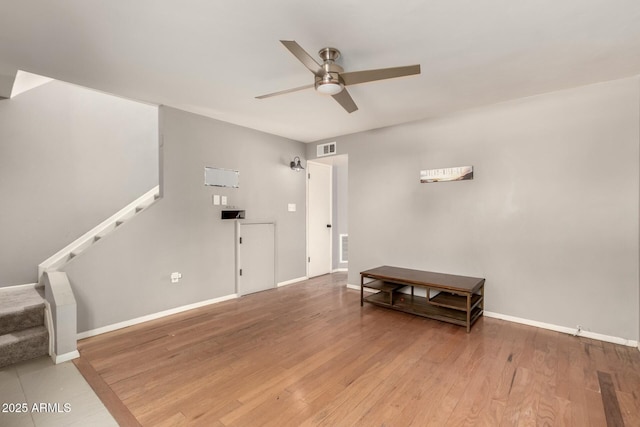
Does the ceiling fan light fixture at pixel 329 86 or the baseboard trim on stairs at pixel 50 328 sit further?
the baseboard trim on stairs at pixel 50 328

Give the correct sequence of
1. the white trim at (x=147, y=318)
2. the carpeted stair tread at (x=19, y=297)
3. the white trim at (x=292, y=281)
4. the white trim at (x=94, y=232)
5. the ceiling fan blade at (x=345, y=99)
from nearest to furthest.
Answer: the ceiling fan blade at (x=345, y=99)
the carpeted stair tread at (x=19, y=297)
the white trim at (x=147, y=318)
the white trim at (x=94, y=232)
the white trim at (x=292, y=281)

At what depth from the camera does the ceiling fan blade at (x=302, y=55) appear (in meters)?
1.80

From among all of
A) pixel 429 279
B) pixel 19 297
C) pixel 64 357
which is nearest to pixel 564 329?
pixel 429 279

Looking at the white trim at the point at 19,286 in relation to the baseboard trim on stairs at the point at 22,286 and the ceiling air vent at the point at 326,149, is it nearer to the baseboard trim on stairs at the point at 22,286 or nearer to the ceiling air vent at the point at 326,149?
the baseboard trim on stairs at the point at 22,286

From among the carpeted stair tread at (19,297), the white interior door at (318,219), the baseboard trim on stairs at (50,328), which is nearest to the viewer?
the baseboard trim on stairs at (50,328)

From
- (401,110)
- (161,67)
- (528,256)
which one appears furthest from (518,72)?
(161,67)

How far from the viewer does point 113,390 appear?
2.18 meters

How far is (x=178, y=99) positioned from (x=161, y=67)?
2.74 ft

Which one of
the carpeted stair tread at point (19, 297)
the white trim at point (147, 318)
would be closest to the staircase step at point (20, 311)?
the carpeted stair tread at point (19, 297)

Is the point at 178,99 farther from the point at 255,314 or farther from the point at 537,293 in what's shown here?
the point at 537,293

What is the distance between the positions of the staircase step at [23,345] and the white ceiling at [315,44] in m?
2.50

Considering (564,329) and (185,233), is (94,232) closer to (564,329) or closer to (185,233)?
(185,233)

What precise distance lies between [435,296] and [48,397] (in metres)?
→ 3.98

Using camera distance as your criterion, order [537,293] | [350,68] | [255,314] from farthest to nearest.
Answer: [255,314]
[537,293]
[350,68]
